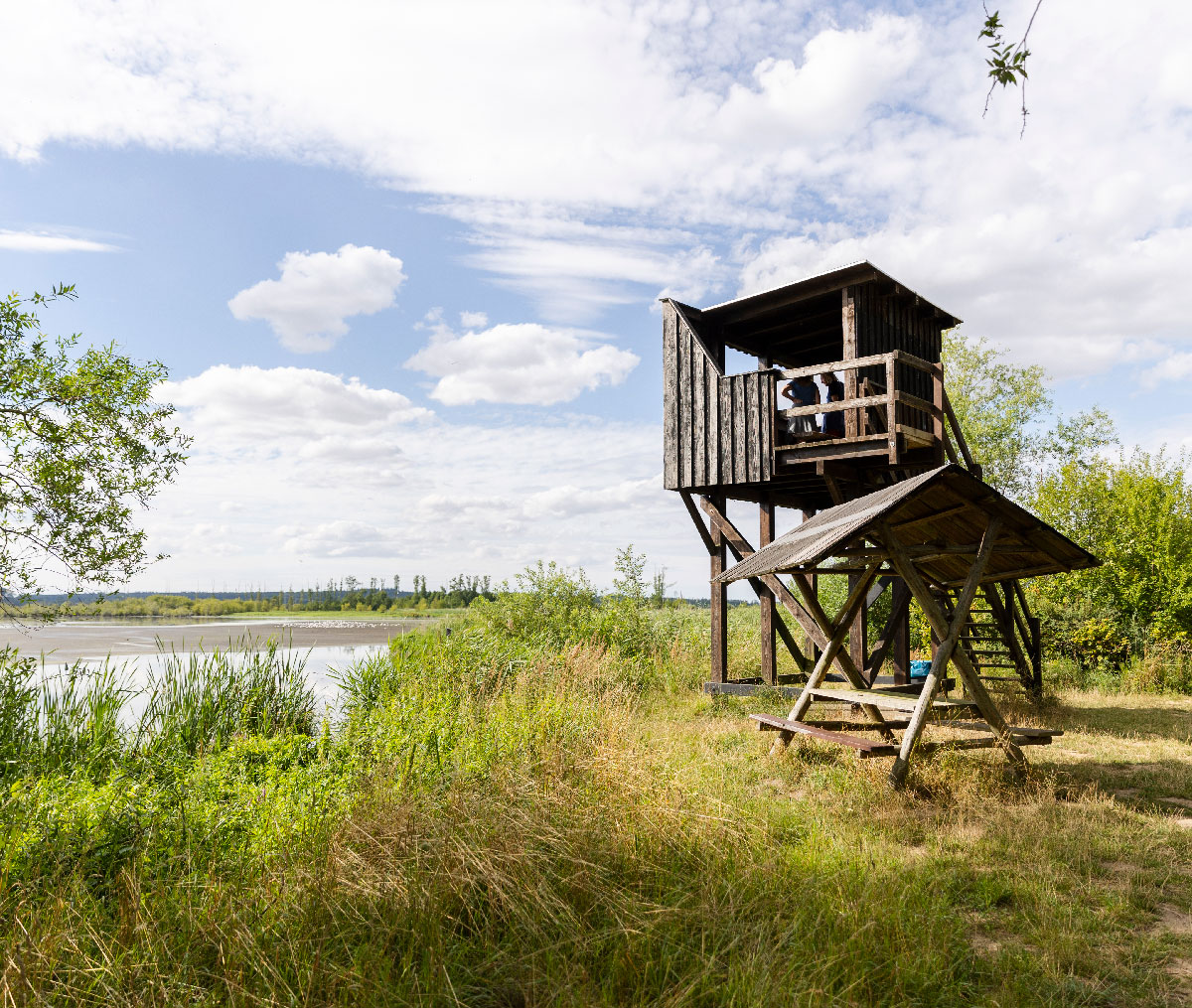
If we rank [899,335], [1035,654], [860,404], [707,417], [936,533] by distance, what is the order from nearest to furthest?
[936,533], [860,404], [707,417], [1035,654], [899,335]

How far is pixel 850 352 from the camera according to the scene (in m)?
12.0

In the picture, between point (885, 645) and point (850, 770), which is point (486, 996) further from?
point (885, 645)

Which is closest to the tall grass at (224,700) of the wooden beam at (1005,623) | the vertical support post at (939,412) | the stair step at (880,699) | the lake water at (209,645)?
the lake water at (209,645)

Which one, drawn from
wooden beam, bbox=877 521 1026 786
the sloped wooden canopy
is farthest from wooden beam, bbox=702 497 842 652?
wooden beam, bbox=877 521 1026 786

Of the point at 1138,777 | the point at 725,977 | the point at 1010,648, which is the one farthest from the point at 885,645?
the point at 725,977

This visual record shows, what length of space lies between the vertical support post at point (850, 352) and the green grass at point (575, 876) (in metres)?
5.38

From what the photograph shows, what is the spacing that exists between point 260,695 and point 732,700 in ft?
23.8

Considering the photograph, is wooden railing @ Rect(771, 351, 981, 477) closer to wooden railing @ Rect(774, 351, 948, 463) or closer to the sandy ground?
wooden railing @ Rect(774, 351, 948, 463)

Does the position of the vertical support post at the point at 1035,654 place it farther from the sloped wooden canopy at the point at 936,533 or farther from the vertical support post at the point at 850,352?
the sloped wooden canopy at the point at 936,533

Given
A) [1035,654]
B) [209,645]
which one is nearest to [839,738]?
[1035,654]

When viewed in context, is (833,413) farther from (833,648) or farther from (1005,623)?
(833,648)

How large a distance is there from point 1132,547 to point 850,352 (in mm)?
10409

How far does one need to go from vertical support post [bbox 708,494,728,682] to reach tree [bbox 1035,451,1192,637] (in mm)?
8746

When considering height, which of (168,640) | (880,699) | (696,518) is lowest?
(168,640)
